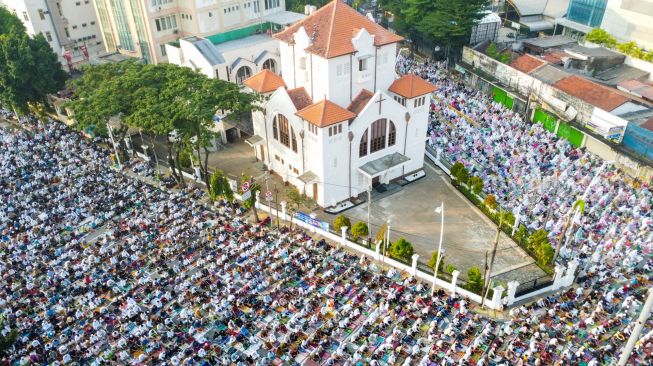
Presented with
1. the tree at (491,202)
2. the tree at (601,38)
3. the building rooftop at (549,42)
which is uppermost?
the tree at (601,38)

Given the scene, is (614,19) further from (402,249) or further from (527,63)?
(402,249)

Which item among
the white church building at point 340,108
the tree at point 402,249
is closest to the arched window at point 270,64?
the white church building at point 340,108

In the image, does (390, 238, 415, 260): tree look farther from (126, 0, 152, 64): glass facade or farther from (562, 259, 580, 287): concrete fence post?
(126, 0, 152, 64): glass facade

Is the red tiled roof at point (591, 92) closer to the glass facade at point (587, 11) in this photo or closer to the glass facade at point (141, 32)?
the glass facade at point (587, 11)

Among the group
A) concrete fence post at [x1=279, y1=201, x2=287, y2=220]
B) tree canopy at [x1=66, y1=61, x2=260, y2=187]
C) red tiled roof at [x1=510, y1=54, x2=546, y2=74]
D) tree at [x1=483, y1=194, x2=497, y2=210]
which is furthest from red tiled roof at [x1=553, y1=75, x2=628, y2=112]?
tree canopy at [x1=66, y1=61, x2=260, y2=187]

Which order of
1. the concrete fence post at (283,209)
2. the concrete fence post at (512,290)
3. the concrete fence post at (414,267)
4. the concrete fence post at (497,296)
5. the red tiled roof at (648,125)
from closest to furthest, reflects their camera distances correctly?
Result: the concrete fence post at (497,296) < the concrete fence post at (512,290) < the concrete fence post at (414,267) < the concrete fence post at (283,209) < the red tiled roof at (648,125)

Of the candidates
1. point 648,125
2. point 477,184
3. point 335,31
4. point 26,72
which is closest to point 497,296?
point 477,184
